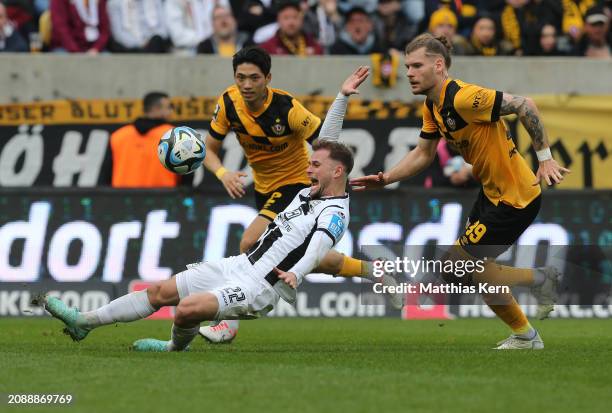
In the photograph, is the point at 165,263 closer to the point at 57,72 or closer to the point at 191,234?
the point at 191,234

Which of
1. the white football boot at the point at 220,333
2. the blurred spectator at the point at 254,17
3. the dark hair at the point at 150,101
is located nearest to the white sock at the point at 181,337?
the white football boot at the point at 220,333

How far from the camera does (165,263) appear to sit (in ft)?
49.3

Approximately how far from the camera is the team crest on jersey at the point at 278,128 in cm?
1164

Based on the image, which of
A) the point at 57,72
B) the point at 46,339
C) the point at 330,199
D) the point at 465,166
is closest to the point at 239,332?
the point at 46,339

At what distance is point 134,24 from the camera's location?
59.4 ft

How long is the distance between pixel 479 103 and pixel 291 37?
7970mm

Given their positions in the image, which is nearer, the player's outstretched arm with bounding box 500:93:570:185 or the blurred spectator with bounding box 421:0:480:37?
the player's outstretched arm with bounding box 500:93:570:185

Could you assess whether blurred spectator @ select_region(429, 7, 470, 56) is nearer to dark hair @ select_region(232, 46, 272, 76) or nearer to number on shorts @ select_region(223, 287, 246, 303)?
dark hair @ select_region(232, 46, 272, 76)

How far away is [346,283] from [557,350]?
4.58 m

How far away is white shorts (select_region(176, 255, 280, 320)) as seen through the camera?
9.50 meters

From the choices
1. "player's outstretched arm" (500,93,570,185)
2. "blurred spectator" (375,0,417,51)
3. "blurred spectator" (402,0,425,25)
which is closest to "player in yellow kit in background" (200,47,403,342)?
"player's outstretched arm" (500,93,570,185)

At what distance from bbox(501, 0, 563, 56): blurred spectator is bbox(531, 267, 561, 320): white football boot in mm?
8430

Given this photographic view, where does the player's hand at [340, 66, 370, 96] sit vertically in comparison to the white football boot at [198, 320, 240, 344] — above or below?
above

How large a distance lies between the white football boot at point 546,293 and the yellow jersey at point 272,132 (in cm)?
239
